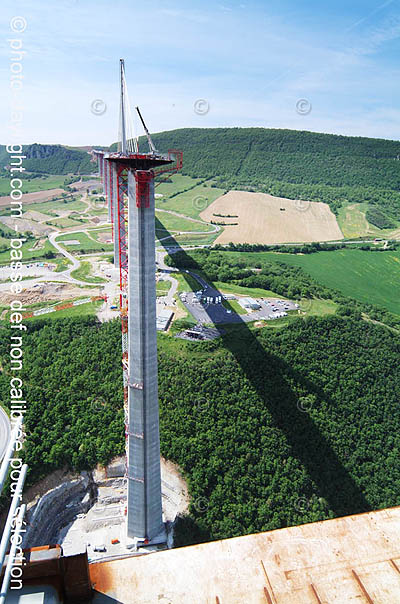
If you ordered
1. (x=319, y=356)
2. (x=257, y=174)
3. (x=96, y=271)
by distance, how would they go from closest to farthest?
(x=319, y=356) < (x=96, y=271) < (x=257, y=174)

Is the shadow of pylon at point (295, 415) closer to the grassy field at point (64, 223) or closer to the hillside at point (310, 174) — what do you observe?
the grassy field at point (64, 223)

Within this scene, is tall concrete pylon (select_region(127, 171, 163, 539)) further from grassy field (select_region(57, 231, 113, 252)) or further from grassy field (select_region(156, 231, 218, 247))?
grassy field (select_region(156, 231, 218, 247))

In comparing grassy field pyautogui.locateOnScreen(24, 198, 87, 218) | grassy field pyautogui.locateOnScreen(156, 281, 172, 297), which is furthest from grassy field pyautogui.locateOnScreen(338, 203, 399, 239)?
grassy field pyautogui.locateOnScreen(24, 198, 87, 218)

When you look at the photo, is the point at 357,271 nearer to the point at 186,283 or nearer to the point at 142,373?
the point at 186,283

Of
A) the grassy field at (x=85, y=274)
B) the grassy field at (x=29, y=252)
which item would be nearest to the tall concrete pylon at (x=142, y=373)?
the grassy field at (x=85, y=274)

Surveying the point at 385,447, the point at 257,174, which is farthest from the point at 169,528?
the point at 257,174

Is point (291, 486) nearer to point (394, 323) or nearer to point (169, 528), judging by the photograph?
point (169, 528)
